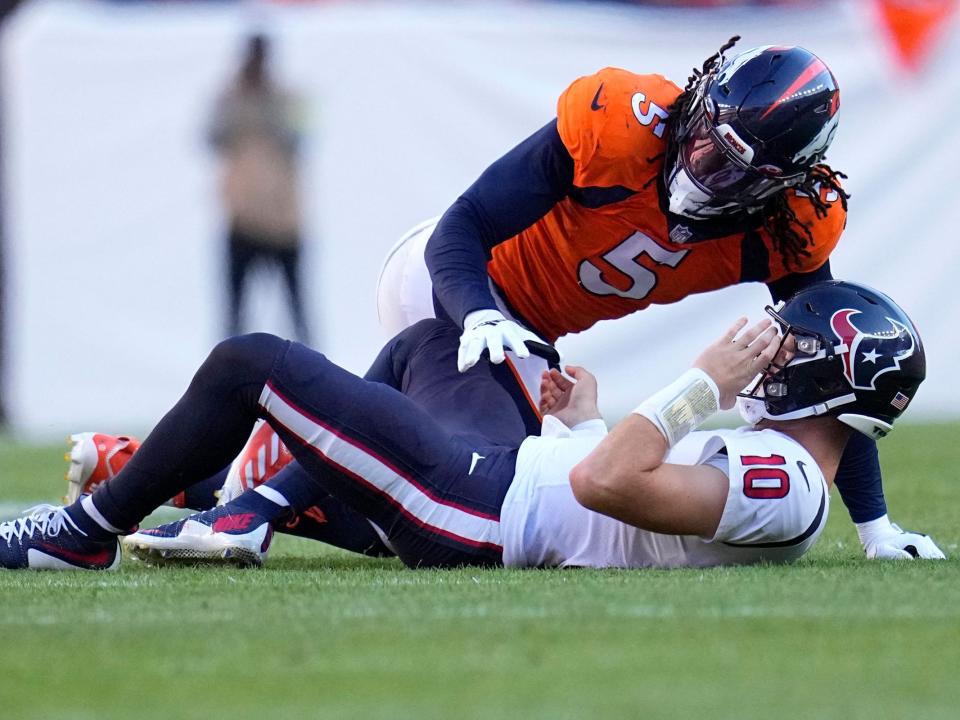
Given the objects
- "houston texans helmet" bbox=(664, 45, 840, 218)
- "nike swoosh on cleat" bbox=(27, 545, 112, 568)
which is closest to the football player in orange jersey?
"houston texans helmet" bbox=(664, 45, 840, 218)

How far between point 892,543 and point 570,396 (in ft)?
2.80

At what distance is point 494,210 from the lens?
3803 mm

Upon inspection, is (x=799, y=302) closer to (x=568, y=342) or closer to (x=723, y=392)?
(x=723, y=392)

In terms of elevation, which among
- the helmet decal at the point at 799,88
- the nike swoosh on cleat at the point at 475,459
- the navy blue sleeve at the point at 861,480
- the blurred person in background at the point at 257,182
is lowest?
the blurred person in background at the point at 257,182

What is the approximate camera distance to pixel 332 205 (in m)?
9.43

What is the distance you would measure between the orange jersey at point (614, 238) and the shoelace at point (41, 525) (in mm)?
1339

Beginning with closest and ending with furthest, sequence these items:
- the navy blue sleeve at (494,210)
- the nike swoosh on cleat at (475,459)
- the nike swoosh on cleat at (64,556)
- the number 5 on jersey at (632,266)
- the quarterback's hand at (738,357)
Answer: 1. the quarterback's hand at (738,357)
2. the nike swoosh on cleat at (475,459)
3. the nike swoosh on cleat at (64,556)
4. the navy blue sleeve at (494,210)
5. the number 5 on jersey at (632,266)

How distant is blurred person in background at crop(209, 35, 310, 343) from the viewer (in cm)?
918

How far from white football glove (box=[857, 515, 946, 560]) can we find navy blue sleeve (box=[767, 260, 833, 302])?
2.04 feet

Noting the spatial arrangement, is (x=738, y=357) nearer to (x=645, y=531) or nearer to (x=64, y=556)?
(x=645, y=531)

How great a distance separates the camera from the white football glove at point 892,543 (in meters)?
3.69

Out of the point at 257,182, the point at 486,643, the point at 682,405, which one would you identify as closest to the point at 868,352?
the point at 682,405

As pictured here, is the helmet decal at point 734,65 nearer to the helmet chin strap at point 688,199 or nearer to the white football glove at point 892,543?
the helmet chin strap at point 688,199

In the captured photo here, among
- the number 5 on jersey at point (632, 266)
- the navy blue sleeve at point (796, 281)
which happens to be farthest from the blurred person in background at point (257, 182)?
the navy blue sleeve at point (796, 281)
